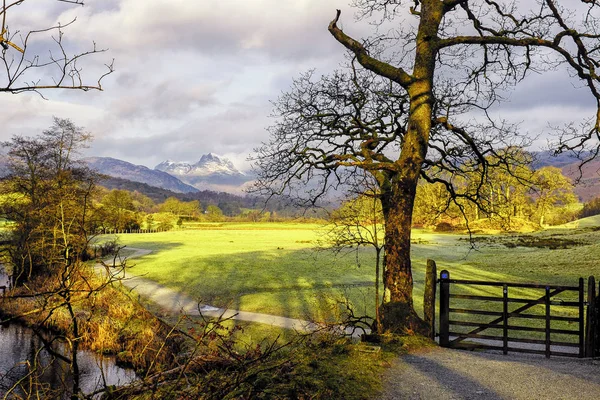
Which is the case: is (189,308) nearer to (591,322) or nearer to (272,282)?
(272,282)

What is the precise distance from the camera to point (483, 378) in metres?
8.95

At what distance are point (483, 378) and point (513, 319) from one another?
1136 cm

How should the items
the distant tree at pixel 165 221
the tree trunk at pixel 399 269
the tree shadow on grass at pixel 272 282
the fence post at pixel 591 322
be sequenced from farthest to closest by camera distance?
1. the distant tree at pixel 165 221
2. the tree shadow on grass at pixel 272 282
3. the tree trunk at pixel 399 269
4. the fence post at pixel 591 322

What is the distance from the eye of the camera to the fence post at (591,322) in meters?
11.7

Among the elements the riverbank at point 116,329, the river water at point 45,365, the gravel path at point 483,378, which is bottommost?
the river water at point 45,365

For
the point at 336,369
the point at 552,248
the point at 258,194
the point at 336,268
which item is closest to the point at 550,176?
the point at 552,248

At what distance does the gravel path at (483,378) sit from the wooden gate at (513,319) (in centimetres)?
110

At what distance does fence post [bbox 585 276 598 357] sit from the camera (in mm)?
11703

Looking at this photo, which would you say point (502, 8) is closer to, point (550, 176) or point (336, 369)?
point (336, 369)

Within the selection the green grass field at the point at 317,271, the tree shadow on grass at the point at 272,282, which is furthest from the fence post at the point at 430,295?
the green grass field at the point at 317,271

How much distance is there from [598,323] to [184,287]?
67.7 ft

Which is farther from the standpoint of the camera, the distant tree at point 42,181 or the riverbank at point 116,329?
the distant tree at point 42,181

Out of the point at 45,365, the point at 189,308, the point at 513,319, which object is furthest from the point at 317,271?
the point at 45,365

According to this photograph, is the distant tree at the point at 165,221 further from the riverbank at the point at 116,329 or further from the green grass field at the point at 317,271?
the riverbank at the point at 116,329
